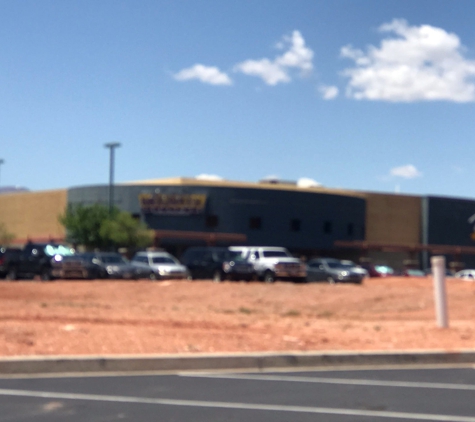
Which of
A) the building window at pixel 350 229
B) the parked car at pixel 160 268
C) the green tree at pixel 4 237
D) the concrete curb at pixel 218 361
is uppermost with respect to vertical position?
the building window at pixel 350 229

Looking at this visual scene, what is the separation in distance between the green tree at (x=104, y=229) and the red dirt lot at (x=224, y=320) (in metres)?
28.5

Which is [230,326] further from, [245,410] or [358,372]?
[245,410]

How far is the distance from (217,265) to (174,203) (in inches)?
1126

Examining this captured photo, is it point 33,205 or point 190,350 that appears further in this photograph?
point 33,205

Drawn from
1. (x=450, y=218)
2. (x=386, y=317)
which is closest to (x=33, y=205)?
(x=450, y=218)

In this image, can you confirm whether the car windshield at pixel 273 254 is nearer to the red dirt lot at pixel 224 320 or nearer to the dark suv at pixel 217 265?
the dark suv at pixel 217 265

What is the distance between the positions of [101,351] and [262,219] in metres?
56.1

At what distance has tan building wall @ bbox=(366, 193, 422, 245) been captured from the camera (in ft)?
251

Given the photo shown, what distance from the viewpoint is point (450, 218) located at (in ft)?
259

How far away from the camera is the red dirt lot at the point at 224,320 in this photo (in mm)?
13477

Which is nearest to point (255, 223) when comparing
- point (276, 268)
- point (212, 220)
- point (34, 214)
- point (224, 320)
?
point (212, 220)

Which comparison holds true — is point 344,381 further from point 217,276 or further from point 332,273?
point 332,273

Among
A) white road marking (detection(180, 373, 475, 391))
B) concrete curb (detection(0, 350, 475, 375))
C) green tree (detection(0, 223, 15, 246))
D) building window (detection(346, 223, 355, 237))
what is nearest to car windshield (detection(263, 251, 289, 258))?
concrete curb (detection(0, 350, 475, 375))

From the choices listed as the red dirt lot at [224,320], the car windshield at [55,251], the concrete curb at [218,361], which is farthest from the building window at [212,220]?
the concrete curb at [218,361]
